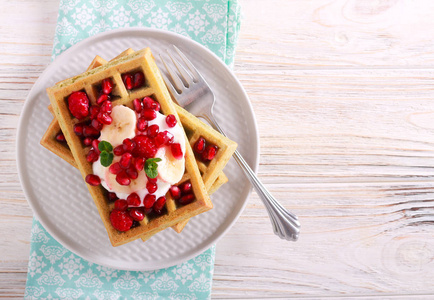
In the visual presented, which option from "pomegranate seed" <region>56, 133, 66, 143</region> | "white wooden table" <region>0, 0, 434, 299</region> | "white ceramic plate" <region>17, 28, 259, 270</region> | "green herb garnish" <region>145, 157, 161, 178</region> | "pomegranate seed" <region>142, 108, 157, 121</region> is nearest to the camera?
"green herb garnish" <region>145, 157, 161, 178</region>

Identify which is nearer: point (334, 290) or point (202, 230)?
point (202, 230)

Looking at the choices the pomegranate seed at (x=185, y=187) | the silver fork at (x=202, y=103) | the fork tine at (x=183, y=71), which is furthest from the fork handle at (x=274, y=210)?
the pomegranate seed at (x=185, y=187)

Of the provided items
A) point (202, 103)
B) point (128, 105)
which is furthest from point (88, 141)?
point (202, 103)

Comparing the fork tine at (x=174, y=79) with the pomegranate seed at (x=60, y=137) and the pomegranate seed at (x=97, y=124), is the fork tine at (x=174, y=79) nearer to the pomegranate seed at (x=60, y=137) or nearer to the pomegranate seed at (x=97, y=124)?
the pomegranate seed at (x=97, y=124)

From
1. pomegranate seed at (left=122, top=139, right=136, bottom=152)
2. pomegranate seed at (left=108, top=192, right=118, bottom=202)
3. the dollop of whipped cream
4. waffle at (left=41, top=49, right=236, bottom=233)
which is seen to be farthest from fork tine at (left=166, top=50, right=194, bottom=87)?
pomegranate seed at (left=108, top=192, right=118, bottom=202)

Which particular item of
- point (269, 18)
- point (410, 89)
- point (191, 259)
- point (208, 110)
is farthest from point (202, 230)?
point (410, 89)

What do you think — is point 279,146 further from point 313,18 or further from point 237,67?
point 313,18

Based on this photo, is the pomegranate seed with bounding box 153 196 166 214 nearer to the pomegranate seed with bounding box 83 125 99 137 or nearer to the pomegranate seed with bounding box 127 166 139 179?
the pomegranate seed with bounding box 127 166 139 179
